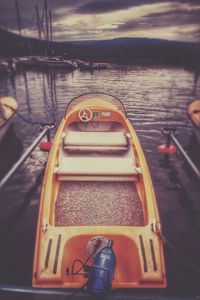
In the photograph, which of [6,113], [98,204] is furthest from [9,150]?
[98,204]

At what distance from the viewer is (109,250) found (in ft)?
9.36

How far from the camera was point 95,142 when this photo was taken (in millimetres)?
5613

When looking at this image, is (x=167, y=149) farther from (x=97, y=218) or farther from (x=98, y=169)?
(x=97, y=218)

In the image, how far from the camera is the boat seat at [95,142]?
5.46m

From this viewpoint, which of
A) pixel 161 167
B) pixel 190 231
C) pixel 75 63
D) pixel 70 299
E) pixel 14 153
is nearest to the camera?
pixel 70 299

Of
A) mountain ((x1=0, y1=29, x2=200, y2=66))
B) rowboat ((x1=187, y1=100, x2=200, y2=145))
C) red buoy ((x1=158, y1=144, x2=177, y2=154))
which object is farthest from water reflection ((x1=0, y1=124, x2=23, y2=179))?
rowboat ((x1=187, y1=100, x2=200, y2=145))

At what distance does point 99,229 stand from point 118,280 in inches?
24.9

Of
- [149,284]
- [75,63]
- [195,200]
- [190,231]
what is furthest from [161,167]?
[149,284]

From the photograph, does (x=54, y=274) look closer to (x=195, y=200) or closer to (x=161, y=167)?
(x=195, y=200)

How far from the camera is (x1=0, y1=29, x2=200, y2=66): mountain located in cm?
424

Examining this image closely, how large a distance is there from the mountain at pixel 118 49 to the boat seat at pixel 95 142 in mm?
1768

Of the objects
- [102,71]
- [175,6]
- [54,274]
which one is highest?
[175,6]

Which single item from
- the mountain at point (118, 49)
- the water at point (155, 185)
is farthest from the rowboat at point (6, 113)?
the mountain at point (118, 49)

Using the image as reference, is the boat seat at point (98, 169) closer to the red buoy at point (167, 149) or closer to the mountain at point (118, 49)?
the mountain at point (118, 49)
